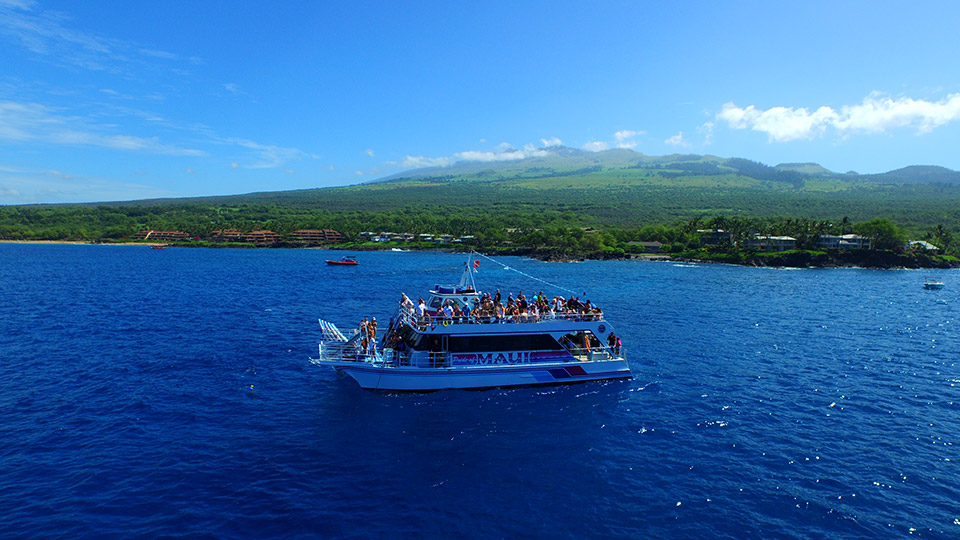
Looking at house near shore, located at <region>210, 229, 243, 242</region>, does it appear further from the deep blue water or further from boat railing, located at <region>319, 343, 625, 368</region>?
boat railing, located at <region>319, 343, 625, 368</region>

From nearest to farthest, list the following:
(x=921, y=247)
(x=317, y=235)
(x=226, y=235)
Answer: (x=921, y=247) < (x=317, y=235) < (x=226, y=235)

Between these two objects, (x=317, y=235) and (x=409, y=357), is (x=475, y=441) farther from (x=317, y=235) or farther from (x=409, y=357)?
(x=317, y=235)

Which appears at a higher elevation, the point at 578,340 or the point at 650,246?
the point at 650,246

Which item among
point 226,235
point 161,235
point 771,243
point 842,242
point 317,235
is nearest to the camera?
point 842,242

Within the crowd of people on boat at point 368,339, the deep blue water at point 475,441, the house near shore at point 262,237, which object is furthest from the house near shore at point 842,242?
the house near shore at point 262,237

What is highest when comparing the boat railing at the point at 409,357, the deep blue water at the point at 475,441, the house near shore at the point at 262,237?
the house near shore at the point at 262,237

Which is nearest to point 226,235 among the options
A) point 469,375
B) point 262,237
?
point 262,237

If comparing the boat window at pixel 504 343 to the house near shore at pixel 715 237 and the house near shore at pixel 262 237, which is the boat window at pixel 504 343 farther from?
the house near shore at pixel 262 237
